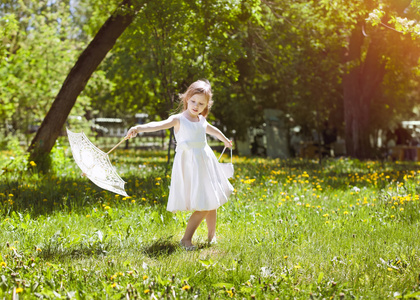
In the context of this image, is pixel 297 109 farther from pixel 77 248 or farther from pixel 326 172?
pixel 77 248

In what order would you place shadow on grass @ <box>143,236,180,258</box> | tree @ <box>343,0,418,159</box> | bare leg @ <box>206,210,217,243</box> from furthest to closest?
tree @ <box>343,0,418,159</box>, bare leg @ <box>206,210,217,243</box>, shadow on grass @ <box>143,236,180,258</box>

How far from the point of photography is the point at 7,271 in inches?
139

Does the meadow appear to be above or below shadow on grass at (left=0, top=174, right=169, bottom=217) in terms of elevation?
below

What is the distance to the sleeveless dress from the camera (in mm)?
4543

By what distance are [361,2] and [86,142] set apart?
7.01 m

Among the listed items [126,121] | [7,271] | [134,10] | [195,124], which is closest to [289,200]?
[195,124]

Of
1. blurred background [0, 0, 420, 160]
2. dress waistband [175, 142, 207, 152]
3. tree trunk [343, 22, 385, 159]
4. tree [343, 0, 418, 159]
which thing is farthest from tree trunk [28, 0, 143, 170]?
tree trunk [343, 22, 385, 159]

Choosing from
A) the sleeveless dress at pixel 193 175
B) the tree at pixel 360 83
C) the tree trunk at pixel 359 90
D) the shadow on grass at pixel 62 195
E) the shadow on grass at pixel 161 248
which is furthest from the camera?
the tree trunk at pixel 359 90

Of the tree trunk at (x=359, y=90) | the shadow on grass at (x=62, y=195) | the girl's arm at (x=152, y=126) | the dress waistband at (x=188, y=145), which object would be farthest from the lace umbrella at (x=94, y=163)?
the tree trunk at (x=359, y=90)

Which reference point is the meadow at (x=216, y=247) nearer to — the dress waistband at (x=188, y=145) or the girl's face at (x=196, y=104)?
the dress waistband at (x=188, y=145)

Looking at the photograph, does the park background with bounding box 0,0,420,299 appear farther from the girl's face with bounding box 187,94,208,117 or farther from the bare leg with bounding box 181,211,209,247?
the girl's face with bounding box 187,94,208,117

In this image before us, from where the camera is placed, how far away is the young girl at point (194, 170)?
4.55 m

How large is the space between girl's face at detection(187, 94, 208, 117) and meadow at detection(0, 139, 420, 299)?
4.15ft

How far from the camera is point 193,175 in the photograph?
4574 mm
